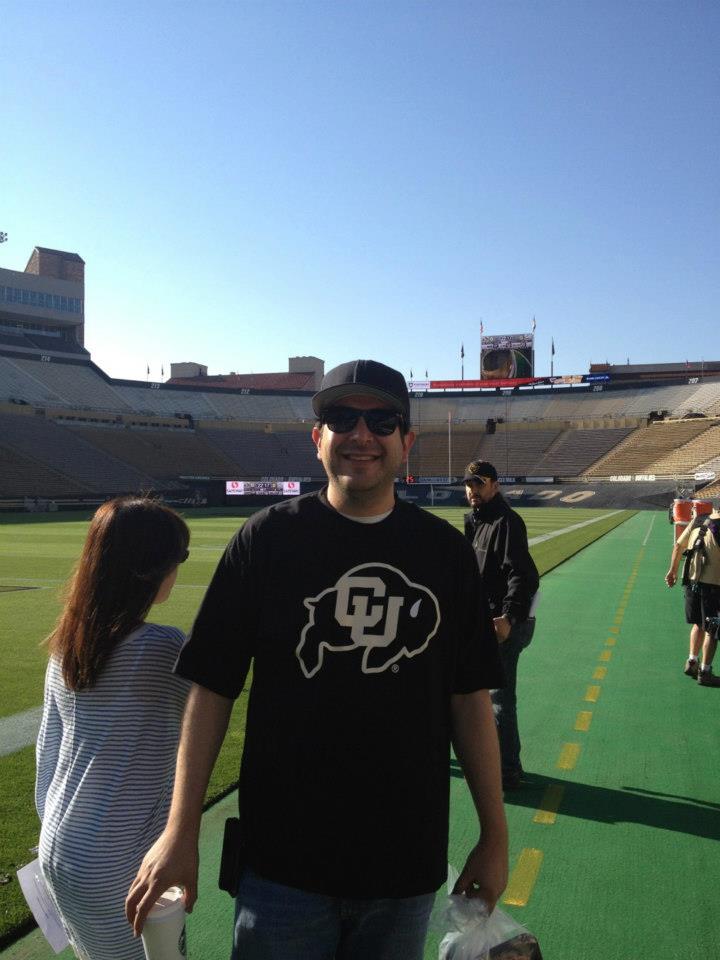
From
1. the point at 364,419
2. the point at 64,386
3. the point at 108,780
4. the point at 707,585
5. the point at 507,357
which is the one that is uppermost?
the point at 507,357

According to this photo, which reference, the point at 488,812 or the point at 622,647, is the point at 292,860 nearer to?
the point at 488,812

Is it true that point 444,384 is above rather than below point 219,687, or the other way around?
above

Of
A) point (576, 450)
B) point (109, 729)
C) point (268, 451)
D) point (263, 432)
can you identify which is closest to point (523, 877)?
point (109, 729)

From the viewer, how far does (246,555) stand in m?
1.98

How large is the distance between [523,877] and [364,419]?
106 inches

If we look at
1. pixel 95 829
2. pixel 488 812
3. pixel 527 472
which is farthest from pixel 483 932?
pixel 527 472

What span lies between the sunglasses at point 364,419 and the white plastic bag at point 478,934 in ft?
4.04

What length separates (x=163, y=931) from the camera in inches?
69.4

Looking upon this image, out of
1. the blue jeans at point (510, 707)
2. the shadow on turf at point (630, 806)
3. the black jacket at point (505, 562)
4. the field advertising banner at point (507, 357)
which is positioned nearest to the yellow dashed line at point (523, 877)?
the shadow on turf at point (630, 806)

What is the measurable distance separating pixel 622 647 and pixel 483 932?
786 centimetres

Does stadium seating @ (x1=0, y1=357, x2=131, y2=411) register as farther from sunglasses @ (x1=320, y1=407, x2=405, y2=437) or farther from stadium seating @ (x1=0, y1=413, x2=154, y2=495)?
sunglasses @ (x1=320, y1=407, x2=405, y2=437)

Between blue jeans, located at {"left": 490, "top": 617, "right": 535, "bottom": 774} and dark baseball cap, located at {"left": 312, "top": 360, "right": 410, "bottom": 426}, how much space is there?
2.93 metres

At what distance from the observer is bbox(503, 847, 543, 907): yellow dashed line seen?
3.55m

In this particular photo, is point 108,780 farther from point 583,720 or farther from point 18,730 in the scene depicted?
point 583,720
